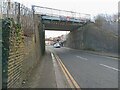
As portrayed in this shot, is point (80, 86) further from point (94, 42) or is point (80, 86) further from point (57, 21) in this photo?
point (94, 42)

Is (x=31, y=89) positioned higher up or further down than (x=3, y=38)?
further down

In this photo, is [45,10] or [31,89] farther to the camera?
[45,10]

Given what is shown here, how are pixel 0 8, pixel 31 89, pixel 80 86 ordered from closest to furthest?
pixel 0 8, pixel 31 89, pixel 80 86

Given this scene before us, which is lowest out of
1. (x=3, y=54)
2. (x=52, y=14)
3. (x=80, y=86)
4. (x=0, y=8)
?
Answer: (x=80, y=86)

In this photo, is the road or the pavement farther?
the road

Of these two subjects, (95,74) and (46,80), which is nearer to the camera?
(46,80)

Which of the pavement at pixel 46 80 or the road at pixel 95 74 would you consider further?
the road at pixel 95 74

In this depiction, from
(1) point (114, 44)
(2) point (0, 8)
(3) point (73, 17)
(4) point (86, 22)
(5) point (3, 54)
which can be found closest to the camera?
(5) point (3, 54)

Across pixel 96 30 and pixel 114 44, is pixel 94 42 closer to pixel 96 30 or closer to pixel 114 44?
pixel 96 30

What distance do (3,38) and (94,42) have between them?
51.7 meters

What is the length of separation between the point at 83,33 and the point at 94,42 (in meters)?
4.43

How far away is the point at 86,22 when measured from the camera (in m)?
59.2

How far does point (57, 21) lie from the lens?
52.4 m

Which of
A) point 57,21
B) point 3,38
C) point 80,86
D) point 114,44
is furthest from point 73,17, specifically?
point 3,38
